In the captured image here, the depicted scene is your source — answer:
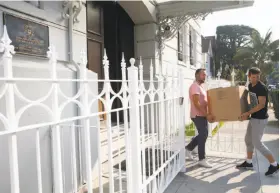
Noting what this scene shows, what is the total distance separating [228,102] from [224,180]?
1.27 m

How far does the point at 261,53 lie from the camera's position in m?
25.8

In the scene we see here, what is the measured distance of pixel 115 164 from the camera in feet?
15.1

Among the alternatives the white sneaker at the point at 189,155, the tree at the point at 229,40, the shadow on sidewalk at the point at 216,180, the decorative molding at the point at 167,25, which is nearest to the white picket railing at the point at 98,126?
the shadow on sidewalk at the point at 216,180

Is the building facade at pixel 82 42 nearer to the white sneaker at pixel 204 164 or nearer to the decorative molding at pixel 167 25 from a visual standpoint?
the decorative molding at pixel 167 25

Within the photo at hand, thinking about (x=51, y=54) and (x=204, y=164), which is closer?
(x=51, y=54)

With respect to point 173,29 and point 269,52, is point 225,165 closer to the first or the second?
point 173,29

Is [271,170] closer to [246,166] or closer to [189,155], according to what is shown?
[246,166]

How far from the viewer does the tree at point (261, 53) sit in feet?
82.1

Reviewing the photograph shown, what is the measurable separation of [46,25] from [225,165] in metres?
3.91

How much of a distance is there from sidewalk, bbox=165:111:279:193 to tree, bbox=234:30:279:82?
22639 millimetres

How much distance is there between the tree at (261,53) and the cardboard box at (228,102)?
22972 mm

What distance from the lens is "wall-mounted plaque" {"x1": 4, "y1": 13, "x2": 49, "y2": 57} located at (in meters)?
2.90

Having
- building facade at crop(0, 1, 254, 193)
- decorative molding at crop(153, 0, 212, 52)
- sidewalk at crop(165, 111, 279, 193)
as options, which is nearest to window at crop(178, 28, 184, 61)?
building facade at crop(0, 1, 254, 193)

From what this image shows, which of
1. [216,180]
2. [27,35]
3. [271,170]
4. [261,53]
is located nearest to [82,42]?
[27,35]
